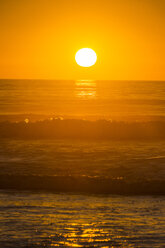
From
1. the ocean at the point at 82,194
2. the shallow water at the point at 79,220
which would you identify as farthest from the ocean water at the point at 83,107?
the shallow water at the point at 79,220

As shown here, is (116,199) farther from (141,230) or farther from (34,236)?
(34,236)

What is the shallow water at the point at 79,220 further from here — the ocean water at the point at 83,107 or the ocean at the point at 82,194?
the ocean water at the point at 83,107

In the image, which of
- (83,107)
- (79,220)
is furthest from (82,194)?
(83,107)

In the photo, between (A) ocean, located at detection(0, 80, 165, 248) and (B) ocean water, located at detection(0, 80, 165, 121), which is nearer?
(A) ocean, located at detection(0, 80, 165, 248)

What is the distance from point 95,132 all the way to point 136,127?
2515 mm

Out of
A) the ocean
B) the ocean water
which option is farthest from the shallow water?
the ocean water

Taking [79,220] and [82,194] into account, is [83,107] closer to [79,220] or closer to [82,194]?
[82,194]

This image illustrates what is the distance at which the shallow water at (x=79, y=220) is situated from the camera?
605cm

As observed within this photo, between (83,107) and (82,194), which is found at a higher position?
Answer: (83,107)

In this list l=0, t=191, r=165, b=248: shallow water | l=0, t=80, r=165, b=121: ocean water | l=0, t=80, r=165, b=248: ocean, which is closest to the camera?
l=0, t=191, r=165, b=248: shallow water

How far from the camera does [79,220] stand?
7.02 metres

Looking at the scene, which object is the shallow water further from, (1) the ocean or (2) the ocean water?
(2) the ocean water

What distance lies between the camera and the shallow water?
6055mm

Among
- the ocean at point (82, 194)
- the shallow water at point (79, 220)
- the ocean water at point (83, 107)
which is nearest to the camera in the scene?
the shallow water at point (79, 220)
